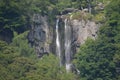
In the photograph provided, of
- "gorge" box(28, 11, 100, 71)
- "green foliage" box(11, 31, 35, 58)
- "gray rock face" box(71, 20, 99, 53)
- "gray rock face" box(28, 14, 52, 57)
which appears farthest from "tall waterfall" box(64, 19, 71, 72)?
"green foliage" box(11, 31, 35, 58)

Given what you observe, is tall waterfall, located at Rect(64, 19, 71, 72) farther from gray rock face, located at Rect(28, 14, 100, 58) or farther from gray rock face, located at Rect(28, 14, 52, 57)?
gray rock face, located at Rect(28, 14, 52, 57)

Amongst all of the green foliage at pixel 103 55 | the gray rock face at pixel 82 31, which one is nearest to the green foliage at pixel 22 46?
the green foliage at pixel 103 55

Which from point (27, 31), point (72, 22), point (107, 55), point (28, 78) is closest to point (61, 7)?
point (72, 22)

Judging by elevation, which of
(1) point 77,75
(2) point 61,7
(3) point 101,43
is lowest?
(1) point 77,75

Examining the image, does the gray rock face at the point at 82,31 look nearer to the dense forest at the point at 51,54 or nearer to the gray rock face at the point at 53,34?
the gray rock face at the point at 53,34

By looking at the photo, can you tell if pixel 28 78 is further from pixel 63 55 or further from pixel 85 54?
pixel 63 55

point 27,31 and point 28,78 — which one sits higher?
point 27,31

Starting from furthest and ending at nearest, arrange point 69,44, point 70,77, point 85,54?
1. point 69,44
2. point 85,54
3. point 70,77
